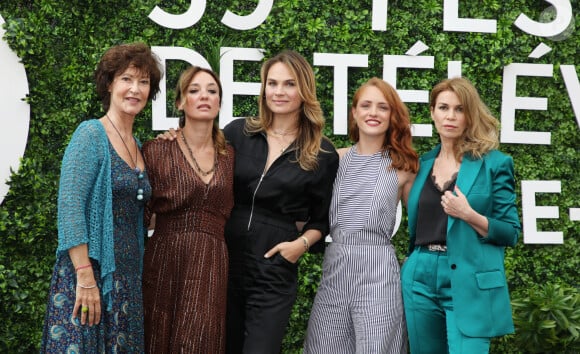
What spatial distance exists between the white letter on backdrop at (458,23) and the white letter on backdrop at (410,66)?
28 centimetres

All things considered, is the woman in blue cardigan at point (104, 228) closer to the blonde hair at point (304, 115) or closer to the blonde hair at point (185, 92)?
the blonde hair at point (185, 92)

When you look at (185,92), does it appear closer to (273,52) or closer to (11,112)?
(273,52)

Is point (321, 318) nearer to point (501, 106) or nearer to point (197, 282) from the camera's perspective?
point (197, 282)

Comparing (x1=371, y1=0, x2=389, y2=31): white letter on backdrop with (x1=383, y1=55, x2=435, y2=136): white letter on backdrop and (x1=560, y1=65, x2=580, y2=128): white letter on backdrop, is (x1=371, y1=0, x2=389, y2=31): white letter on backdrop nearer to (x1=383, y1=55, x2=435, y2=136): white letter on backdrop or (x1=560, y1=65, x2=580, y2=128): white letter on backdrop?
(x1=383, y1=55, x2=435, y2=136): white letter on backdrop

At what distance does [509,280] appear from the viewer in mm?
5027

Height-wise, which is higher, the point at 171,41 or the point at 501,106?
the point at 171,41

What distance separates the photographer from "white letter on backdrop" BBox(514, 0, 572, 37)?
5.00m

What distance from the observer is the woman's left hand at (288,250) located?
316cm

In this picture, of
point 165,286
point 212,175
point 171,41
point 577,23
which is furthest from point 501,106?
point 165,286

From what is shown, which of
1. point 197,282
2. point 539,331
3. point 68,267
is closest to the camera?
point 68,267

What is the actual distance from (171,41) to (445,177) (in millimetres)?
2311

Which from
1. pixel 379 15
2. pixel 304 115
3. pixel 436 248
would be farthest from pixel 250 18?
pixel 436 248

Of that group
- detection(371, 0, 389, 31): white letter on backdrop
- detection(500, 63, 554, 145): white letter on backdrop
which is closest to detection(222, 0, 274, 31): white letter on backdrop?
detection(371, 0, 389, 31): white letter on backdrop

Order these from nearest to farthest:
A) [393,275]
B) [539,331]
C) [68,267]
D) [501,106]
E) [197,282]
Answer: [68,267] → [197,282] → [393,275] → [539,331] → [501,106]
